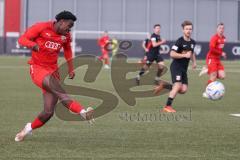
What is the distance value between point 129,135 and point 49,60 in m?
1.90

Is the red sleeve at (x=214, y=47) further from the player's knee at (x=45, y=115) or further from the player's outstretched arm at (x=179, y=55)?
the player's knee at (x=45, y=115)

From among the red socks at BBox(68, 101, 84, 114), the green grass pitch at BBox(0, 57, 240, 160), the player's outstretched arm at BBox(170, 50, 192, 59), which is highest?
the player's outstretched arm at BBox(170, 50, 192, 59)

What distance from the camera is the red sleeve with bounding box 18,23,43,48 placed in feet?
31.4

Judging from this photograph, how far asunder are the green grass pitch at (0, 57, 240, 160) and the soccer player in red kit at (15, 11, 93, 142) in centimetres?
52

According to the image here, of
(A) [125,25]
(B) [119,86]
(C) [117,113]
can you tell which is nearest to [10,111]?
(C) [117,113]

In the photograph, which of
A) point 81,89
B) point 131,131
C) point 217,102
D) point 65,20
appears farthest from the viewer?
point 81,89

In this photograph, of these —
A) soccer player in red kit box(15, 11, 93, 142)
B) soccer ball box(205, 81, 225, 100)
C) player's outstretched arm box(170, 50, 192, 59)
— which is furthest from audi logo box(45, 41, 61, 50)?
soccer ball box(205, 81, 225, 100)

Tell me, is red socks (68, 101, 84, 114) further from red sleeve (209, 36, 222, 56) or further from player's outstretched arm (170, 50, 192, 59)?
red sleeve (209, 36, 222, 56)

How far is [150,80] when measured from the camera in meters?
26.9

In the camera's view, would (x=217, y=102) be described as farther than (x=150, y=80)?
No

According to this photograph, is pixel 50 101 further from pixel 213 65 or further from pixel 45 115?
pixel 213 65

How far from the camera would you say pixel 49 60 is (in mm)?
10141

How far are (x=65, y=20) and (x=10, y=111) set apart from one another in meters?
4.97

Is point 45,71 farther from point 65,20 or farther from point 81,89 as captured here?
point 81,89
